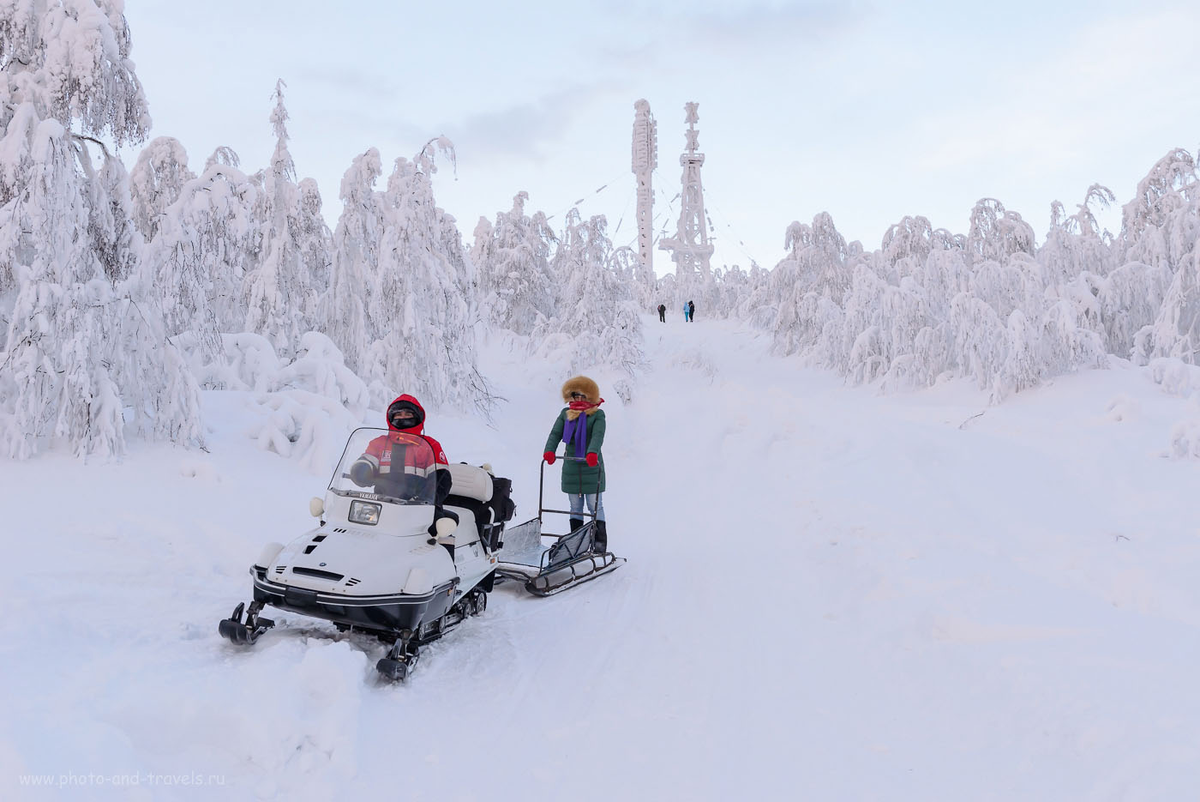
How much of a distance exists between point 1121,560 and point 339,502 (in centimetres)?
713

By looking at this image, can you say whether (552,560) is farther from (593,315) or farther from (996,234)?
(996,234)

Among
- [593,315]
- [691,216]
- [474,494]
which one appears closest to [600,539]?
[474,494]

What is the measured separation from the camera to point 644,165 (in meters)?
71.7

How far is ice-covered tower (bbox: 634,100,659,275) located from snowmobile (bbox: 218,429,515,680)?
64.4 m

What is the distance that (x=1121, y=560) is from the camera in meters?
6.88

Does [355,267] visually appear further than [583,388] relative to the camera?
Yes

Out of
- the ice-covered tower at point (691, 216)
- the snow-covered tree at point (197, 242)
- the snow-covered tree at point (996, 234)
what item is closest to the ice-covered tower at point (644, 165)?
the ice-covered tower at point (691, 216)

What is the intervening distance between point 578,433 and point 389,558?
11.7 feet

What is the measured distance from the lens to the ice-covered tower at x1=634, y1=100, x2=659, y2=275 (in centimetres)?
6956

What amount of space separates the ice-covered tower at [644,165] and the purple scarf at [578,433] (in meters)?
61.6

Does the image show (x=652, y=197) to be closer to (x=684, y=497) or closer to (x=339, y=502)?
(x=684, y=497)

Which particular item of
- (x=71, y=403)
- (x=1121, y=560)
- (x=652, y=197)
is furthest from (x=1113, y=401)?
(x=652, y=197)

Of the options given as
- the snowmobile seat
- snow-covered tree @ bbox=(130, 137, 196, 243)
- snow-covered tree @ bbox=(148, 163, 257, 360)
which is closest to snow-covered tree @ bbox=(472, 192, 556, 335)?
snow-covered tree @ bbox=(130, 137, 196, 243)

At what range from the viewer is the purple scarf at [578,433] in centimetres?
817
